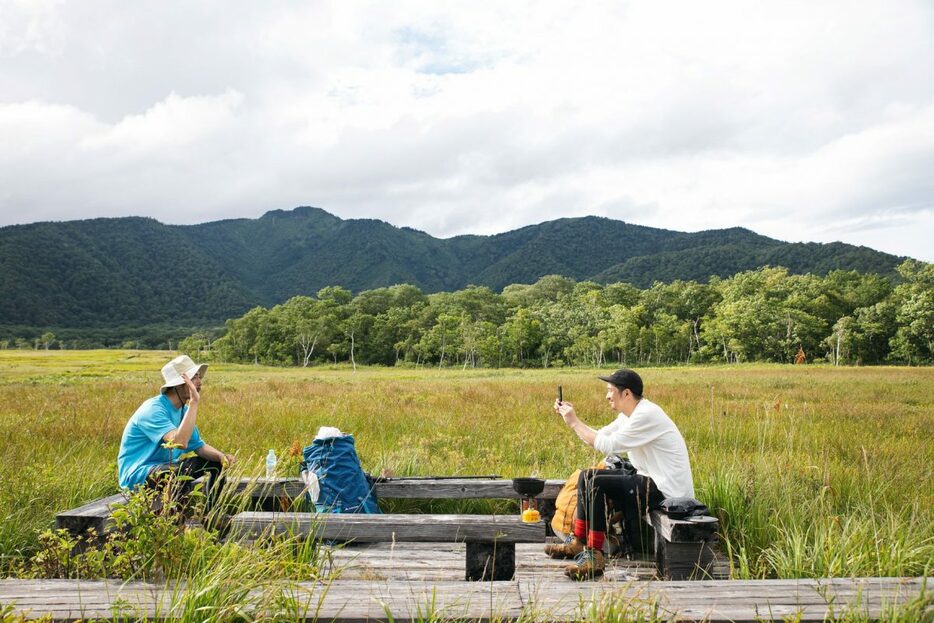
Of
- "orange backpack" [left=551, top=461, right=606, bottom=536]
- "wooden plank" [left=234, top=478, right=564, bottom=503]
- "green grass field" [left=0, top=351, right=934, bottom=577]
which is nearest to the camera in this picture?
"green grass field" [left=0, top=351, right=934, bottom=577]

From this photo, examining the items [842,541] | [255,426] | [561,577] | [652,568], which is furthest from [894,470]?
[255,426]

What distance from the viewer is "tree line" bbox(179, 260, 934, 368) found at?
7188 cm

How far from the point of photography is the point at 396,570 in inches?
172

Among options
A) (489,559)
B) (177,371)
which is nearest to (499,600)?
(489,559)

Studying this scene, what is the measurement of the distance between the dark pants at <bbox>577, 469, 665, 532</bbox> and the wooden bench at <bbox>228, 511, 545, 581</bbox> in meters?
0.65

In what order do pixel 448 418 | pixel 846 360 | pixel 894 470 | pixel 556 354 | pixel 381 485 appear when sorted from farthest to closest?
1. pixel 556 354
2. pixel 846 360
3. pixel 448 418
4. pixel 894 470
5. pixel 381 485

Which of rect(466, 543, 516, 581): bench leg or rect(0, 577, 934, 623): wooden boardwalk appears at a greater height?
rect(0, 577, 934, 623): wooden boardwalk

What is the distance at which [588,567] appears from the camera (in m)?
4.17

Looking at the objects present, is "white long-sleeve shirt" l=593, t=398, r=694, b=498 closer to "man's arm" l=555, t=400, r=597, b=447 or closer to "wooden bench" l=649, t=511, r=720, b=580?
"man's arm" l=555, t=400, r=597, b=447

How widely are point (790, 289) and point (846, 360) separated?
751 inches

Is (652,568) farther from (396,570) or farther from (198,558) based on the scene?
(198,558)

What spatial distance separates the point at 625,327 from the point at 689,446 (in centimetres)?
6746

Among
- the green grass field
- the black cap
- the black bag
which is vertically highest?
the black cap

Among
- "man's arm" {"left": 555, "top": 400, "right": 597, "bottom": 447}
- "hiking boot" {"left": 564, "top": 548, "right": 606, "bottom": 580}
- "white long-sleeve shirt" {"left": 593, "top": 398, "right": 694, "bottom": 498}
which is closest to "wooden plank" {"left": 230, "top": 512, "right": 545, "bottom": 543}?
"hiking boot" {"left": 564, "top": 548, "right": 606, "bottom": 580}
